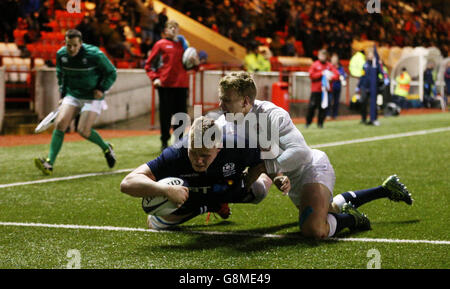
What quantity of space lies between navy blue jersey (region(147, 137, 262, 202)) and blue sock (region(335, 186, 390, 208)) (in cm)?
116

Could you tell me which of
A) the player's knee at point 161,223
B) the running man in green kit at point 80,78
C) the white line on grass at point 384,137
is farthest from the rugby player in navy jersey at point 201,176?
the white line on grass at point 384,137

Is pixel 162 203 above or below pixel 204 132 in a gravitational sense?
below

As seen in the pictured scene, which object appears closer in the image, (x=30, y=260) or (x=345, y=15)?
(x=30, y=260)

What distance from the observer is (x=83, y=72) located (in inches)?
388

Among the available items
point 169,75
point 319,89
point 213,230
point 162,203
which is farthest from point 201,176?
point 319,89

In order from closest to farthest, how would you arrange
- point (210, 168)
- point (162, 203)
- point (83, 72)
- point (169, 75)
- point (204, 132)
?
point (204, 132) → point (162, 203) → point (210, 168) → point (83, 72) → point (169, 75)

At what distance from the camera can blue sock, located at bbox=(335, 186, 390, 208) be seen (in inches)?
248

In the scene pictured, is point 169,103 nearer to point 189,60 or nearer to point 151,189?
point 189,60

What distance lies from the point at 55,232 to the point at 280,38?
24.2 meters

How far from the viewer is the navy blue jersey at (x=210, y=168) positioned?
17.0ft

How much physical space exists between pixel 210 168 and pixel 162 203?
1.39ft
